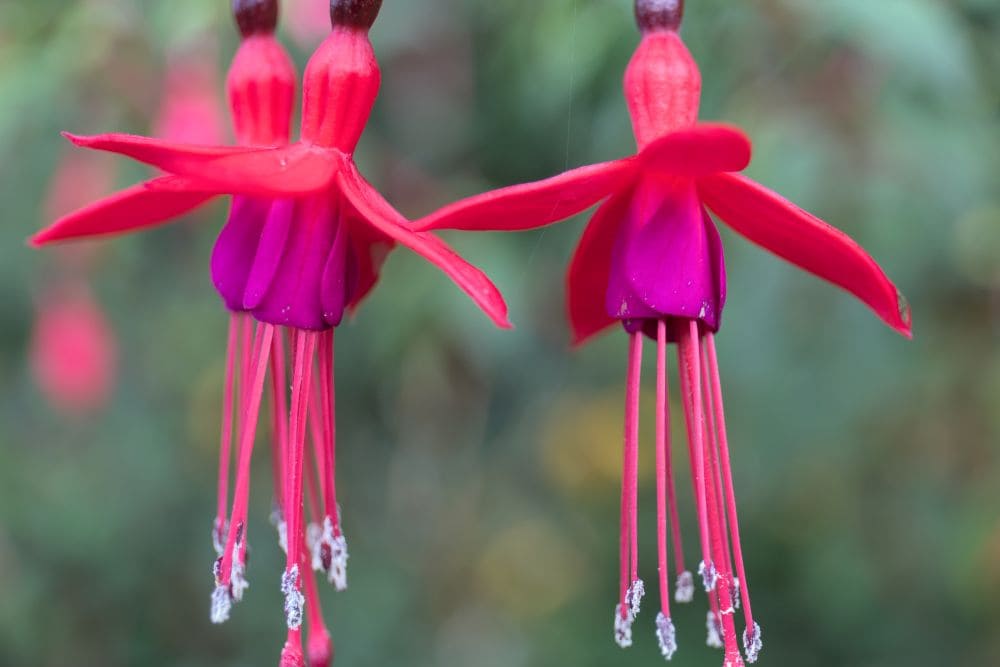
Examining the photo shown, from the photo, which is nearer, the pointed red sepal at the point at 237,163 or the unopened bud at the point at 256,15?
the pointed red sepal at the point at 237,163

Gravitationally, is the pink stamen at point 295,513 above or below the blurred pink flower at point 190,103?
below

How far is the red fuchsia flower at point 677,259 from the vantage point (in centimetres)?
67

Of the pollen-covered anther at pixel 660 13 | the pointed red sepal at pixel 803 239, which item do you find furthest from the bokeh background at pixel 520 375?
the pointed red sepal at pixel 803 239

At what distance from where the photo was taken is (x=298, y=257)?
0.75 metres

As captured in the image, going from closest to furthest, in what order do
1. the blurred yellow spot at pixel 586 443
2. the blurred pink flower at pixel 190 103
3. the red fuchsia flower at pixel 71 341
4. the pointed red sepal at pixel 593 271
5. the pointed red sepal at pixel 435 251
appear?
the pointed red sepal at pixel 435 251
the pointed red sepal at pixel 593 271
the blurred pink flower at pixel 190 103
the red fuchsia flower at pixel 71 341
the blurred yellow spot at pixel 586 443

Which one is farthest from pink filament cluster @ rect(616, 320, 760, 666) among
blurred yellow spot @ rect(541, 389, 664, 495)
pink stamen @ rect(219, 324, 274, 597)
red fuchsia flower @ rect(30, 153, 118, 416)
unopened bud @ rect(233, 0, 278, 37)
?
blurred yellow spot @ rect(541, 389, 664, 495)

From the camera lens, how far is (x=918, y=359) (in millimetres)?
1606

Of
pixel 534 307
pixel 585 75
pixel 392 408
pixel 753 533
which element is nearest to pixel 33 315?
pixel 392 408

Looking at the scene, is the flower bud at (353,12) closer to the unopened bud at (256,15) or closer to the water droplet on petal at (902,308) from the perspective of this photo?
the unopened bud at (256,15)

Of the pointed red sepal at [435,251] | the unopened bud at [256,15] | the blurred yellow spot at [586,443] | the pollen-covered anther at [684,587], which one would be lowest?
the blurred yellow spot at [586,443]

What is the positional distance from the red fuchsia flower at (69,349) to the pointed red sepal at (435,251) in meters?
1.24

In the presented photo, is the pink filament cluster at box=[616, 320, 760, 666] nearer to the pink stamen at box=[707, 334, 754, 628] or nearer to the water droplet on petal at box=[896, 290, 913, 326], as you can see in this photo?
the pink stamen at box=[707, 334, 754, 628]

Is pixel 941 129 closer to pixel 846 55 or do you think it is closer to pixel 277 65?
pixel 846 55

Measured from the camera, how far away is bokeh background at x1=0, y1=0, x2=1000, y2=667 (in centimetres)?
130
